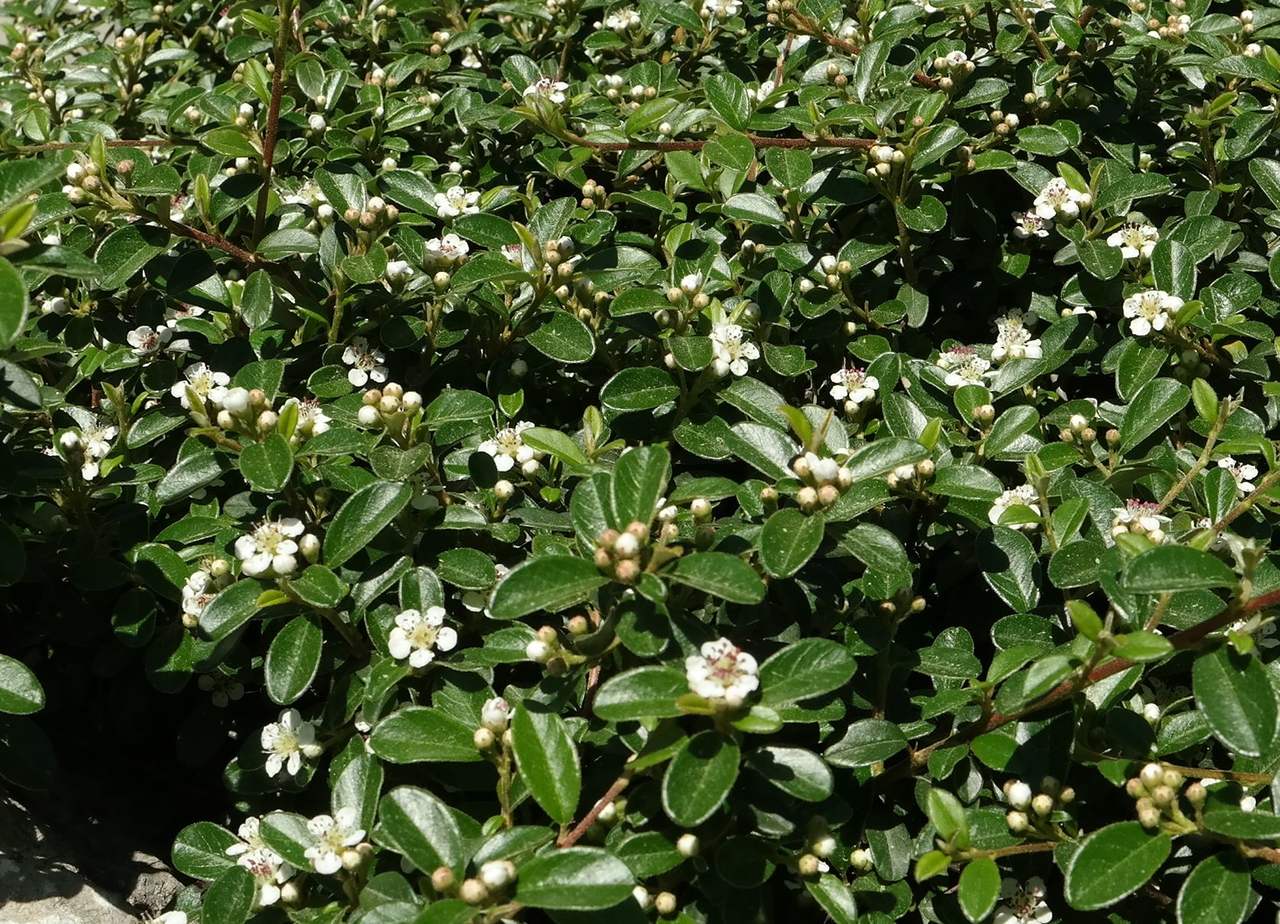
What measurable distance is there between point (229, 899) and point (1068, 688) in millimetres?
1246

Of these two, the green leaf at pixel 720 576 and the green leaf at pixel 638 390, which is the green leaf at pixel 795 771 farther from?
the green leaf at pixel 638 390

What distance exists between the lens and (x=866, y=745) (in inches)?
66.4

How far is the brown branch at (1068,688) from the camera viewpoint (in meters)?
1.38

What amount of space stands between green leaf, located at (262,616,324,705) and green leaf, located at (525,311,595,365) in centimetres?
62

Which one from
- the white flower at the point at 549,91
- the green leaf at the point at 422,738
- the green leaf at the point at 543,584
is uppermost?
the white flower at the point at 549,91

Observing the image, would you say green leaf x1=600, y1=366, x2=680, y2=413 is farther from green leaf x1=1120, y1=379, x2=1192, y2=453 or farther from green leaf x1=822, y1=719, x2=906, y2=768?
green leaf x1=1120, y1=379, x2=1192, y2=453

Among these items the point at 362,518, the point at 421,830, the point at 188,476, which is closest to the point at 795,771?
the point at 421,830

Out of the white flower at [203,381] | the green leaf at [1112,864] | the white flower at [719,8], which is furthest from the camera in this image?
the white flower at [719,8]

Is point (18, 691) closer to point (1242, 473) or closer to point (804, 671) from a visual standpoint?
point (804, 671)

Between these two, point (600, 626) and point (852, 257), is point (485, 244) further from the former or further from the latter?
point (600, 626)

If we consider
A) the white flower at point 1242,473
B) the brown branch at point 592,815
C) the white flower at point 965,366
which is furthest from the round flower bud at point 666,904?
the white flower at point 1242,473

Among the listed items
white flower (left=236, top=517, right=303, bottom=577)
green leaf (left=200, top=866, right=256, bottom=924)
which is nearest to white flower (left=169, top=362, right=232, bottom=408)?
white flower (left=236, top=517, right=303, bottom=577)

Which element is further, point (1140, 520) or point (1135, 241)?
point (1135, 241)

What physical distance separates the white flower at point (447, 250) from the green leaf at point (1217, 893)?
1558 millimetres
